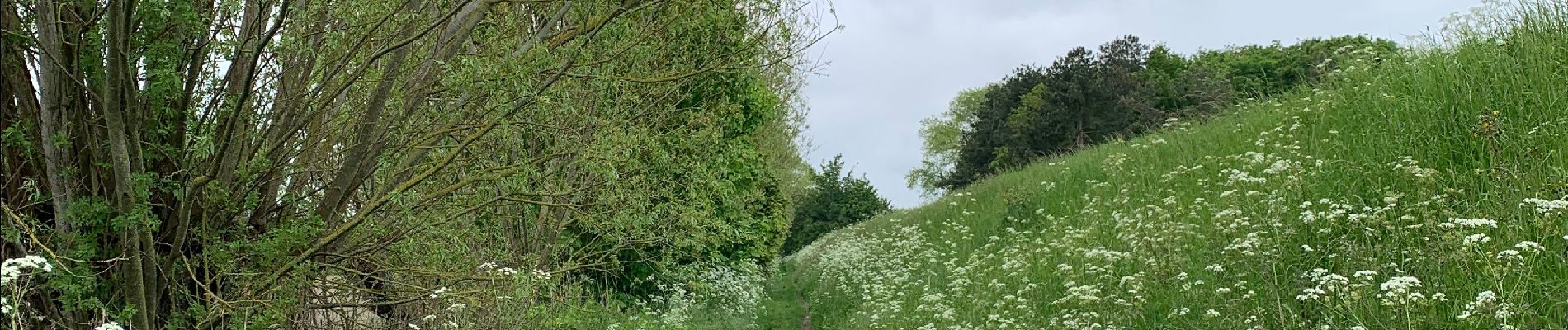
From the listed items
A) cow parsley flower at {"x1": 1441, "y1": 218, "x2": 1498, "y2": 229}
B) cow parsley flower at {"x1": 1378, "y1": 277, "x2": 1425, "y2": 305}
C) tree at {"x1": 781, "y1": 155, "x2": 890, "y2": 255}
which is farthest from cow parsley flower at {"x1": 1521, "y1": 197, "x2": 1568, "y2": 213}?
tree at {"x1": 781, "y1": 155, "x2": 890, "y2": 255}

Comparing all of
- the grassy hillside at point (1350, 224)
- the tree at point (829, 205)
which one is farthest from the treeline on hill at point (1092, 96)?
the grassy hillside at point (1350, 224)

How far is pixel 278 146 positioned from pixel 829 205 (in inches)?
1385

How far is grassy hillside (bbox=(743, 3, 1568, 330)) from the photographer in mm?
4348

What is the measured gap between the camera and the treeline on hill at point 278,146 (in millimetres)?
3699

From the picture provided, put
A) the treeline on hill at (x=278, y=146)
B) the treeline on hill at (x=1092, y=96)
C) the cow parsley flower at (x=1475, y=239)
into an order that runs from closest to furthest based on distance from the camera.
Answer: the treeline on hill at (x=278, y=146) < the cow parsley flower at (x=1475, y=239) < the treeline on hill at (x=1092, y=96)

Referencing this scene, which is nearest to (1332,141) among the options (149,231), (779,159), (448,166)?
(448,166)

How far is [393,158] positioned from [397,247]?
2.12 feet

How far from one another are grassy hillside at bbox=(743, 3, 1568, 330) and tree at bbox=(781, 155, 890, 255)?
27.1 meters

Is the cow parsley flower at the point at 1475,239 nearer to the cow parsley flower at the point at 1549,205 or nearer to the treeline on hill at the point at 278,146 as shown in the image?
the cow parsley flower at the point at 1549,205

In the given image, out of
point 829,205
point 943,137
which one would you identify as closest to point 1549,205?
point 829,205

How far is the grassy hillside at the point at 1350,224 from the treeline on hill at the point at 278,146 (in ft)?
9.97

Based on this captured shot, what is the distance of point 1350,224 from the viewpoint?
5.68 metres

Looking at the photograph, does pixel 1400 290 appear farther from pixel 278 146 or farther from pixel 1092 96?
pixel 1092 96

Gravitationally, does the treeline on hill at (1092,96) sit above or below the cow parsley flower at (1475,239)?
above
